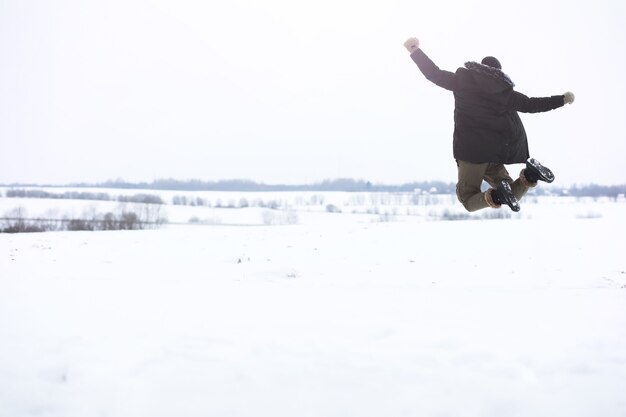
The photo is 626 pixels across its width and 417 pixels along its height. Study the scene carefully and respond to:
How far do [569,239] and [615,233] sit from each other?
2.37 metres

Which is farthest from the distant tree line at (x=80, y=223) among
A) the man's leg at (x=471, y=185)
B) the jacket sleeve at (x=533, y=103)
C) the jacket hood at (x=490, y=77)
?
the jacket sleeve at (x=533, y=103)

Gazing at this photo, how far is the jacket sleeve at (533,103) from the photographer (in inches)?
216

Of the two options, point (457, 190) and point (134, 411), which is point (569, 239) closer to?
point (457, 190)

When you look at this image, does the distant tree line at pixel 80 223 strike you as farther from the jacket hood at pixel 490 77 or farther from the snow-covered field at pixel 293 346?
the jacket hood at pixel 490 77

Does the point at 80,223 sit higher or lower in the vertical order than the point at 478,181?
lower

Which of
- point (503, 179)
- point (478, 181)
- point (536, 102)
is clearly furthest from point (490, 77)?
point (503, 179)

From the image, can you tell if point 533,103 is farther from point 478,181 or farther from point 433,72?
point 433,72

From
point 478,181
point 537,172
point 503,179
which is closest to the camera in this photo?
point 537,172

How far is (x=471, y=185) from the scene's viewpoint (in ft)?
19.6

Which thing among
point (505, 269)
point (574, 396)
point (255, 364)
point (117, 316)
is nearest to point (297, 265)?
point (505, 269)

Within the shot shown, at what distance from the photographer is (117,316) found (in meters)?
5.89

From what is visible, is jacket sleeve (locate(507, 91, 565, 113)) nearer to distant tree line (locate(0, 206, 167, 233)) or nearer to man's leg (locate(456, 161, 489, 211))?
man's leg (locate(456, 161, 489, 211))

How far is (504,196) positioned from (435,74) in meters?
1.52

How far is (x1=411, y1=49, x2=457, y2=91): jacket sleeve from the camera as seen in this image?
17.9ft
